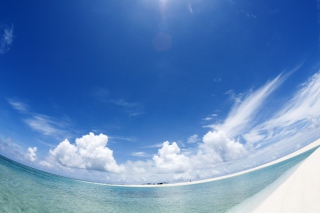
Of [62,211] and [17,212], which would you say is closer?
[17,212]

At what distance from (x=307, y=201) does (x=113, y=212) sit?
2032 centimetres

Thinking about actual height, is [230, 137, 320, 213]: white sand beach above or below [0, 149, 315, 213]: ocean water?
above

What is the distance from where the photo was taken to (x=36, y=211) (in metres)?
15.3

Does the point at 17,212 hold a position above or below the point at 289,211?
below

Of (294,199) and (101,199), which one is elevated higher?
(294,199)

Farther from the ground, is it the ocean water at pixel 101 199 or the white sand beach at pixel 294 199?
the white sand beach at pixel 294 199

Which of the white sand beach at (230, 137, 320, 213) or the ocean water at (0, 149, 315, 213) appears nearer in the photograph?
the white sand beach at (230, 137, 320, 213)

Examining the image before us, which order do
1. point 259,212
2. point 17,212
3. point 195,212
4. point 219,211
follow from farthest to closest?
1. point 195,212
2. point 219,211
3. point 17,212
4. point 259,212

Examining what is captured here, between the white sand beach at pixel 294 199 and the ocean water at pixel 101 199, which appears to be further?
the ocean water at pixel 101 199

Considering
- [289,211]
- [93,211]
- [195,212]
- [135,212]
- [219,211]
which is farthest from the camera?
[135,212]

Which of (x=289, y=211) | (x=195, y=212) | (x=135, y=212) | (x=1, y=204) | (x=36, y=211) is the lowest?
(x=135, y=212)

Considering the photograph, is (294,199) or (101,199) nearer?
(294,199)

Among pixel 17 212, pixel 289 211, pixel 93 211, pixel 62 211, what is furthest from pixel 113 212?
pixel 289 211

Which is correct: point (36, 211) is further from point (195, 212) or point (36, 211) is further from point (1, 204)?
point (195, 212)
